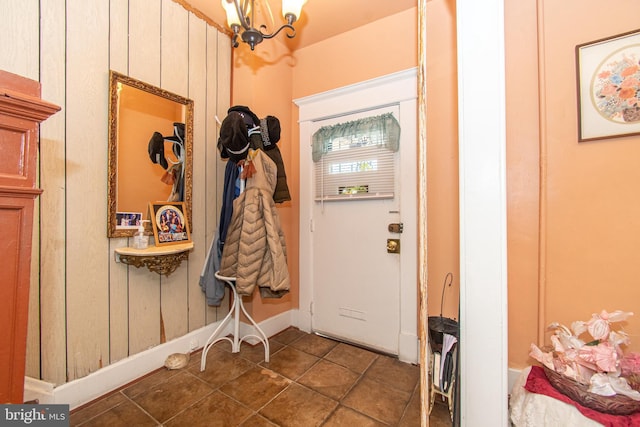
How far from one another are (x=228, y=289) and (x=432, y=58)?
267 centimetres

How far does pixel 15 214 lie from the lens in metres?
0.80

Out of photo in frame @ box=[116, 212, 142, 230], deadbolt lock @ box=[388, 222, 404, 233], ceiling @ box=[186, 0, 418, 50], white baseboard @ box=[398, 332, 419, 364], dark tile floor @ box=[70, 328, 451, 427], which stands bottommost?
dark tile floor @ box=[70, 328, 451, 427]

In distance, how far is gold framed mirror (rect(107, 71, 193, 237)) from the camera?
1.67m

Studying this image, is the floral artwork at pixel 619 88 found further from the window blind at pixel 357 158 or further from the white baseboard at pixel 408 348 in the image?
the white baseboard at pixel 408 348

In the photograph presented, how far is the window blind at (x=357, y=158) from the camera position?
2.17m

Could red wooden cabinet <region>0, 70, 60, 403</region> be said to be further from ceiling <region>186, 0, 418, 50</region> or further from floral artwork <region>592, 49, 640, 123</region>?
floral artwork <region>592, 49, 640, 123</region>

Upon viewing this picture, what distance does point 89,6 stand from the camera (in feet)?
5.08

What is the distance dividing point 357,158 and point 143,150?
67.4 inches

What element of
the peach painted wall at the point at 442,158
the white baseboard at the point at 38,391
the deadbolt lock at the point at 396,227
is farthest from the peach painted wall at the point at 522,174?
the white baseboard at the point at 38,391

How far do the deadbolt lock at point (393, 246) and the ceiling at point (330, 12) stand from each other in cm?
195

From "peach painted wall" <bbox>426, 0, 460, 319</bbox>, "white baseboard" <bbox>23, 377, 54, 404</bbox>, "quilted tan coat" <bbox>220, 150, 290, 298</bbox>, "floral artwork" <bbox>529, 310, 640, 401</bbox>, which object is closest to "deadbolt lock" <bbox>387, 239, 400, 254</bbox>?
"peach painted wall" <bbox>426, 0, 460, 319</bbox>

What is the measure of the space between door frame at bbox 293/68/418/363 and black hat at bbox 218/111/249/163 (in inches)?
30.4

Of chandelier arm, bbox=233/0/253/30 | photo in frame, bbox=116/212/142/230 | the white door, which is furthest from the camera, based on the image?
the white door

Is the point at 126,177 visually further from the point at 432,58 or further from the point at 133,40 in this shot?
the point at 432,58
